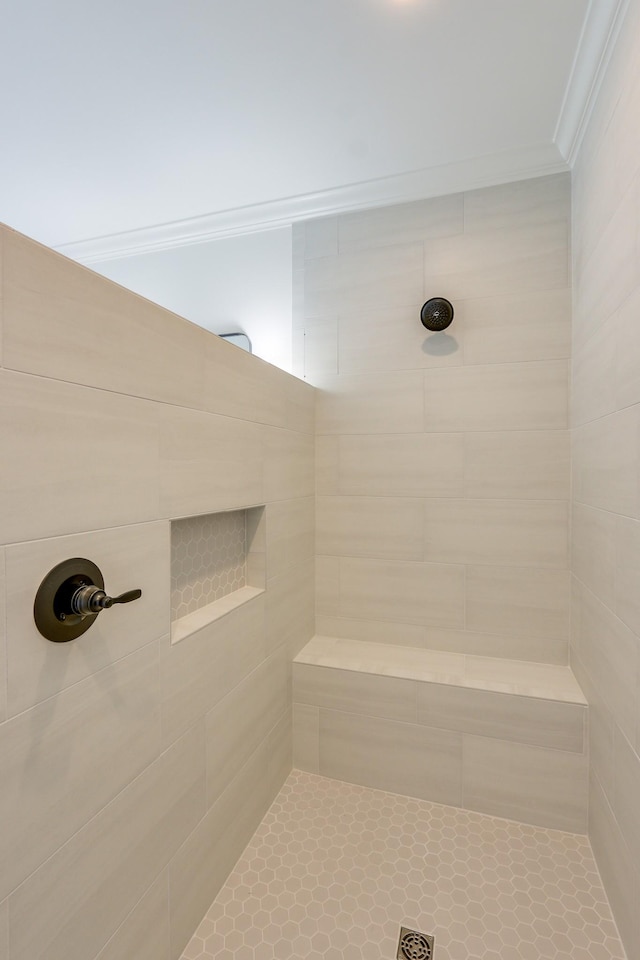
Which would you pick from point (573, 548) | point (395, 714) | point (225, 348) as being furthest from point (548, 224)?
point (395, 714)

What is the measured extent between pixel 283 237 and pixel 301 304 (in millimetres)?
368

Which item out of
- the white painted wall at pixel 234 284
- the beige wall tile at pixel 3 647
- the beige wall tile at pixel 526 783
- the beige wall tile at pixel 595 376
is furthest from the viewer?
the white painted wall at pixel 234 284

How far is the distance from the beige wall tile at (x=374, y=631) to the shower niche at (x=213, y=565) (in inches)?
25.0

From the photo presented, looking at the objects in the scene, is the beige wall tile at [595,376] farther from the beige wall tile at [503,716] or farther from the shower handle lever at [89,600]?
the shower handle lever at [89,600]

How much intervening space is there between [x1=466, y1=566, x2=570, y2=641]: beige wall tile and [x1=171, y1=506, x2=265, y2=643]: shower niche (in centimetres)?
93

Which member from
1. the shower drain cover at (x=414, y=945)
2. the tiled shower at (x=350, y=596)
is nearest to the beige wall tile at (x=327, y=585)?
A: the tiled shower at (x=350, y=596)

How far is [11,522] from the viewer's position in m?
0.72

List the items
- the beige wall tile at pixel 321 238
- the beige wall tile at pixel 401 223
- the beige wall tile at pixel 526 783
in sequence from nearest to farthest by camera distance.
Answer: the beige wall tile at pixel 526 783
the beige wall tile at pixel 401 223
the beige wall tile at pixel 321 238

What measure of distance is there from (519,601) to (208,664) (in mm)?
1276

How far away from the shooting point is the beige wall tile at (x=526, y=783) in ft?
5.09

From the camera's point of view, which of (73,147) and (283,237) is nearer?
(73,147)

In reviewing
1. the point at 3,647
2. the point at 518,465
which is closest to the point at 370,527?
the point at 518,465

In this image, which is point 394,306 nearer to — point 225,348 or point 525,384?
point 525,384

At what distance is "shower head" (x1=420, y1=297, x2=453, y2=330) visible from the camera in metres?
1.88
